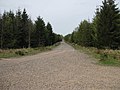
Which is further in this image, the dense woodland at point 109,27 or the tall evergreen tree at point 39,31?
the tall evergreen tree at point 39,31

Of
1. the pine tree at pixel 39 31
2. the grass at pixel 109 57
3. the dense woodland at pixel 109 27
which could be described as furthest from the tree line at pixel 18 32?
the grass at pixel 109 57

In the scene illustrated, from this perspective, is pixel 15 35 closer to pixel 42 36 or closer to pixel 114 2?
pixel 42 36

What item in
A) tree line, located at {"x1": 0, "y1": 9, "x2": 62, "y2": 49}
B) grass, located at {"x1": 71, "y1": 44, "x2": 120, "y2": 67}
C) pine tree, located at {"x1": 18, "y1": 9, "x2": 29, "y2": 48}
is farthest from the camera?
pine tree, located at {"x1": 18, "y1": 9, "x2": 29, "y2": 48}

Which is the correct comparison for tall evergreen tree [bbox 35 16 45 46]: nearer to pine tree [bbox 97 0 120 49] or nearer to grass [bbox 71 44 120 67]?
pine tree [bbox 97 0 120 49]

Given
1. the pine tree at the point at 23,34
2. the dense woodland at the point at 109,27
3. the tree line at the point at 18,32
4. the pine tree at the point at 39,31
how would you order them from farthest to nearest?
the pine tree at the point at 39,31 < the pine tree at the point at 23,34 < the tree line at the point at 18,32 < the dense woodland at the point at 109,27

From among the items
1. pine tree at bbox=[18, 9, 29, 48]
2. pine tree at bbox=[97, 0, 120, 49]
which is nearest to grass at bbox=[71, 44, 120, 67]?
pine tree at bbox=[97, 0, 120, 49]

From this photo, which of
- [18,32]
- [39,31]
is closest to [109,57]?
[18,32]

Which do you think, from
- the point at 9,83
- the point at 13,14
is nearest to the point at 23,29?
the point at 13,14

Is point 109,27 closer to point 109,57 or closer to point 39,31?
point 109,57

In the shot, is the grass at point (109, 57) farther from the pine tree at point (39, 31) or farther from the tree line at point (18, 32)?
the pine tree at point (39, 31)

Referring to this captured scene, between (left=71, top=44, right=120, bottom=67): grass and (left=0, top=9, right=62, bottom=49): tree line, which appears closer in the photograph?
(left=71, top=44, right=120, bottom=67): grass

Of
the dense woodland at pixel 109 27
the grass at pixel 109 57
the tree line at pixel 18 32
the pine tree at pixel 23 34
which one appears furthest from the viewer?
the pine tree at pixel 23 34

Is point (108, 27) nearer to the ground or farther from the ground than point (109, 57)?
farther from the ground

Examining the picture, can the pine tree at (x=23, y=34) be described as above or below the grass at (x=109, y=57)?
above
